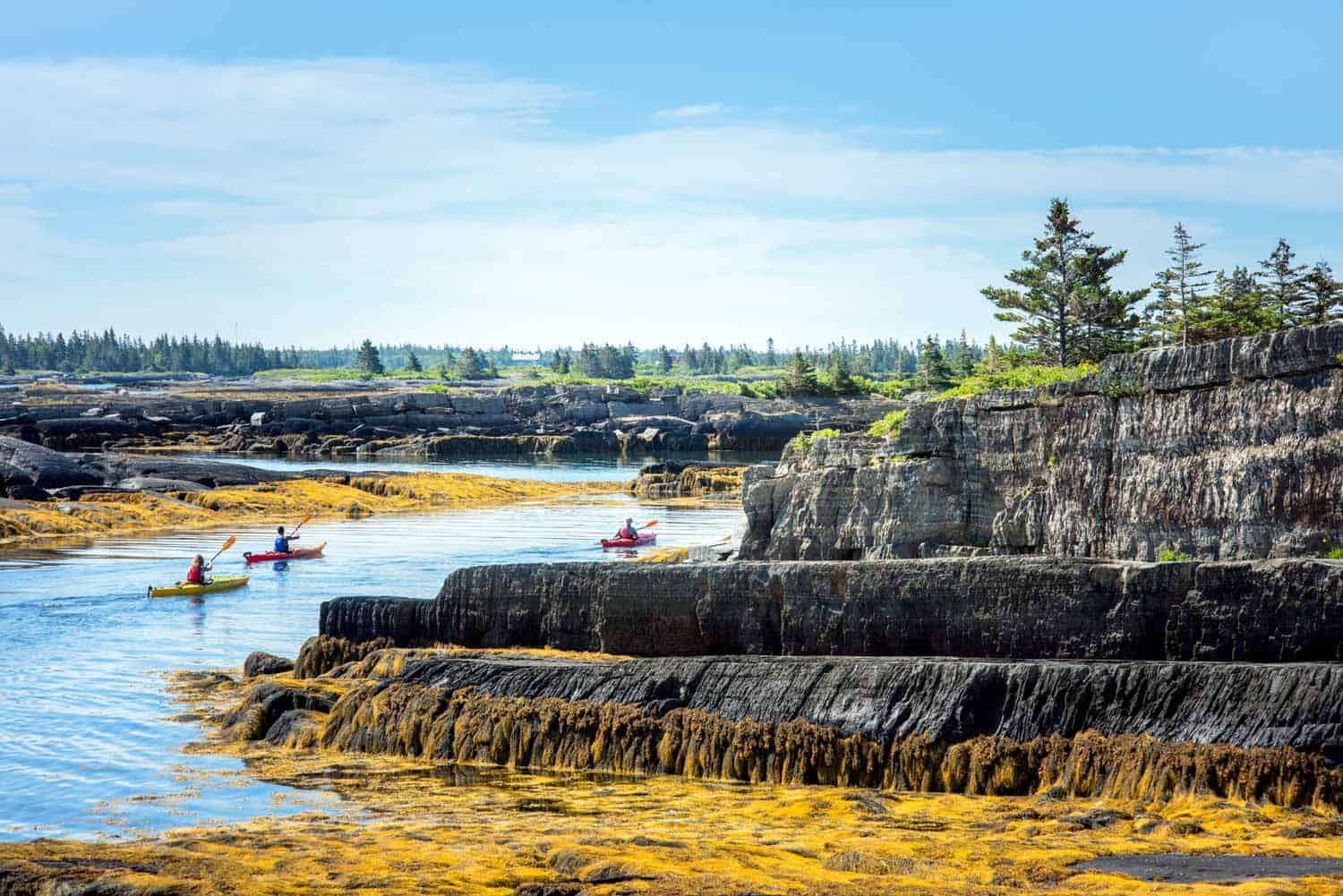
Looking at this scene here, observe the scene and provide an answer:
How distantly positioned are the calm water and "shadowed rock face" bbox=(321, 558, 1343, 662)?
4408 millimetres

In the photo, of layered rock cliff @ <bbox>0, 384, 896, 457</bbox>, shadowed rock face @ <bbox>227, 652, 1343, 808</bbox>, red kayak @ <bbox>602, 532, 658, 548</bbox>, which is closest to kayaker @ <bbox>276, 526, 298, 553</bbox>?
red kayak @ <bbox>602, 532, 658, 548</bbox>

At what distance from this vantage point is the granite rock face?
1583 cm

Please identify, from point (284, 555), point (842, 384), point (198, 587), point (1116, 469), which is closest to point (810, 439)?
point (1116, 469)

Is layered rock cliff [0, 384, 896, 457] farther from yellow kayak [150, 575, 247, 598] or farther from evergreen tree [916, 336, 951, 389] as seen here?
yellow kayak [150, 575, 247, 598]

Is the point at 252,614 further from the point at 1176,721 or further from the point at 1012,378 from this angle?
the point at 1176,721

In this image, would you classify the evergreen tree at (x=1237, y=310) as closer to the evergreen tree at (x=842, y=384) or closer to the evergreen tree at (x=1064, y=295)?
the evergreen tree at (x=1064, y=295)

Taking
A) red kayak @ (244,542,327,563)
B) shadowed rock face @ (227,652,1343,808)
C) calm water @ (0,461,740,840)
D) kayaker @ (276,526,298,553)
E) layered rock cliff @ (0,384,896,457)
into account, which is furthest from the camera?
layered rock cliff @ (0,384,896,457)

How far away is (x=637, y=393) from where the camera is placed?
403 ft

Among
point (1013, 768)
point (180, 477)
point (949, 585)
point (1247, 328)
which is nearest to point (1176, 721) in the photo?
point (1013, 768)

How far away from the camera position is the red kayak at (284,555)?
38594mm

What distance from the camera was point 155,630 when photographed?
27703mm

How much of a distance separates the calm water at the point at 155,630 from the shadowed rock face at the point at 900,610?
14.5 feet

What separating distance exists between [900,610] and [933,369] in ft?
292

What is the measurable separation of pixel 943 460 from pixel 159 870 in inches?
A: 548
